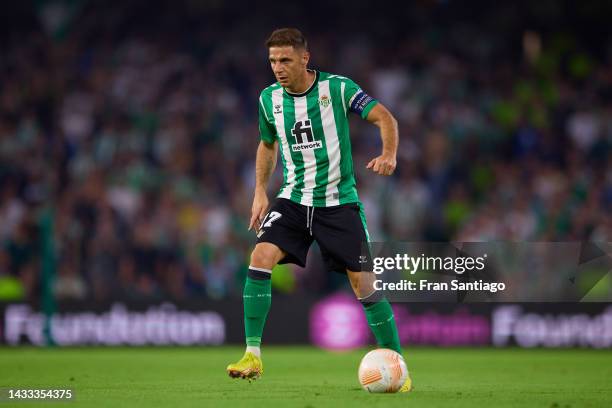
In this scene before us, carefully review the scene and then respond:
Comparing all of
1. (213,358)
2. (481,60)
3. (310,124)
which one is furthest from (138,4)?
(310,124)

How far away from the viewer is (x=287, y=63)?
744cm

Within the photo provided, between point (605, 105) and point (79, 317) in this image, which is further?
point (605, 105)

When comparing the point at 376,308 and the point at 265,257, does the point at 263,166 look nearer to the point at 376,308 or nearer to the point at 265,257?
the point at 265,257

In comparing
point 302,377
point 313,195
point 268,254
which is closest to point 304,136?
point 313,195

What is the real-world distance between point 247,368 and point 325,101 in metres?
1.81

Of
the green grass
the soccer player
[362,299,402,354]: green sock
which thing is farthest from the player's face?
the green grass

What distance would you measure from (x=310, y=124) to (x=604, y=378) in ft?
10.7

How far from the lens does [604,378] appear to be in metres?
8.91

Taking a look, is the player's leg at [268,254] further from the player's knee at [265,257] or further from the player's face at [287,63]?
the player's face at [287,63]

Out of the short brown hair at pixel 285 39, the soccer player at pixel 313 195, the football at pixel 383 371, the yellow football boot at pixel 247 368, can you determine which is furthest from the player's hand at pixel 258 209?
the football at pixel 383 371

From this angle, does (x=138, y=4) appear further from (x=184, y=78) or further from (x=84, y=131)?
(x=84, y=131)

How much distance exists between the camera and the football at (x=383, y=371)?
280 inches

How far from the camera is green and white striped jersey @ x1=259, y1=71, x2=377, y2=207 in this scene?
7562 mm

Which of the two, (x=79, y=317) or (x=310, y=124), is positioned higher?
(x=310, y=124)
